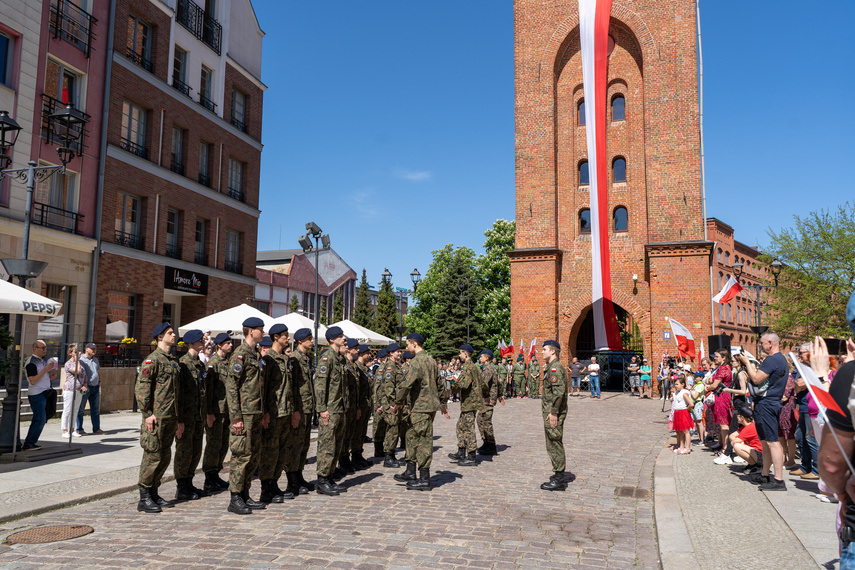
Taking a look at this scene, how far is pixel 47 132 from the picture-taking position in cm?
1948

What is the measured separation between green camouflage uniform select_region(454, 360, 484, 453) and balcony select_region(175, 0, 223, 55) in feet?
72.5

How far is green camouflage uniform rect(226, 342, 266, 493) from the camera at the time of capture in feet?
22.8

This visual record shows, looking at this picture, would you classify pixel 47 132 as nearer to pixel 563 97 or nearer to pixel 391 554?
pixel 391 554

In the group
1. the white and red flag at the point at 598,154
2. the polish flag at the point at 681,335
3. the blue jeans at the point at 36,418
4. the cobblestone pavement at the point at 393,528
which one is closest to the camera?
the cobblestone pavement at the point at 393,528

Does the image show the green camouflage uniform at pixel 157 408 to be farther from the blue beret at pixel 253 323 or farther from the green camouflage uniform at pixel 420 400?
the green camouflage uniform at pixel 420 400

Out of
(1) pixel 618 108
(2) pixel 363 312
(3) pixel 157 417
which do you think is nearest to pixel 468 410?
(3) pixel 157 417

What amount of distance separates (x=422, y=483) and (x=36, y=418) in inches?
270

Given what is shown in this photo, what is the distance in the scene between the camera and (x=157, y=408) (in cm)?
720

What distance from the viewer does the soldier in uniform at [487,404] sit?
454 inches

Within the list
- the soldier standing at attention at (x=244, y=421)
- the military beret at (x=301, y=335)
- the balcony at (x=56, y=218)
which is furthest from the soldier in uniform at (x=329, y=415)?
the balcony at (x=56, y=218)

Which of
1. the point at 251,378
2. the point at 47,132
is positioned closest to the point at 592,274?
the point at 47,132

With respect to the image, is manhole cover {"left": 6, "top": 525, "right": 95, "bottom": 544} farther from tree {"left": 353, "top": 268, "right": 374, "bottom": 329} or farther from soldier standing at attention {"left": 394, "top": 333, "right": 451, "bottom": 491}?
tree {"left": 353, "top": 268, "right": 374, "bottom": 329}

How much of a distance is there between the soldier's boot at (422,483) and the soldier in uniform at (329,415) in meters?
0.91

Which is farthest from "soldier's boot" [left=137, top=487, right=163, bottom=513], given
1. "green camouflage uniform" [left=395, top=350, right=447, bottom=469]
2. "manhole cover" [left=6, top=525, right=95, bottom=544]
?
"green camouflage uniform" [left=395, top=350, right=447, bottom=469]
